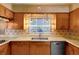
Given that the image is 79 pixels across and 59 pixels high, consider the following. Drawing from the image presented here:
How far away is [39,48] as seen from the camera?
3.03m

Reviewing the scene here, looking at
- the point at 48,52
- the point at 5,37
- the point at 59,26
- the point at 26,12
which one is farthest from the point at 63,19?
the point at 5,37

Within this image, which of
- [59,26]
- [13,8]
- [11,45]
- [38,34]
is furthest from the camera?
[11,45]

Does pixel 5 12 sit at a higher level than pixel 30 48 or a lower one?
higher

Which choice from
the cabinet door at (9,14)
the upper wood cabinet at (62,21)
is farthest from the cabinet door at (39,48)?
the cabinet door at (9,14)

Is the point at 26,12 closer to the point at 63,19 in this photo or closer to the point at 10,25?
the point at 10,25

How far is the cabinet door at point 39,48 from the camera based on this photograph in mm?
3012

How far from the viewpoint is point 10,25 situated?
241 cm

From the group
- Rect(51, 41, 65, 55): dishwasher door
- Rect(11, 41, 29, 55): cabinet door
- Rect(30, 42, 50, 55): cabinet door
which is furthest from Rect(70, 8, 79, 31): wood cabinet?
Rect(11, 41, 29, 55): cabinet door

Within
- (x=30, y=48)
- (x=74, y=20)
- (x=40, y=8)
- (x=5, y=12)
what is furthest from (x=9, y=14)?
(x=74, y=20)

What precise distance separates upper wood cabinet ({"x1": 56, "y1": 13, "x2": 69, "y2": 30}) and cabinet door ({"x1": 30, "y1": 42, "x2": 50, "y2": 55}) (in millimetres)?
556

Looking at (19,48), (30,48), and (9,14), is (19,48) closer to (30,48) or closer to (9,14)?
(30,48)

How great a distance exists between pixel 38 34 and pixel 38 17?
0.97 feet

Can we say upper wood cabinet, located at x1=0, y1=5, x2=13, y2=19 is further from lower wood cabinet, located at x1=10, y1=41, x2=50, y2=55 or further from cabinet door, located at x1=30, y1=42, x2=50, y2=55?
cabinet door, located at x1=30, y1=42, x2=50, y2=55

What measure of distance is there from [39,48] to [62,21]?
798 millimetres
